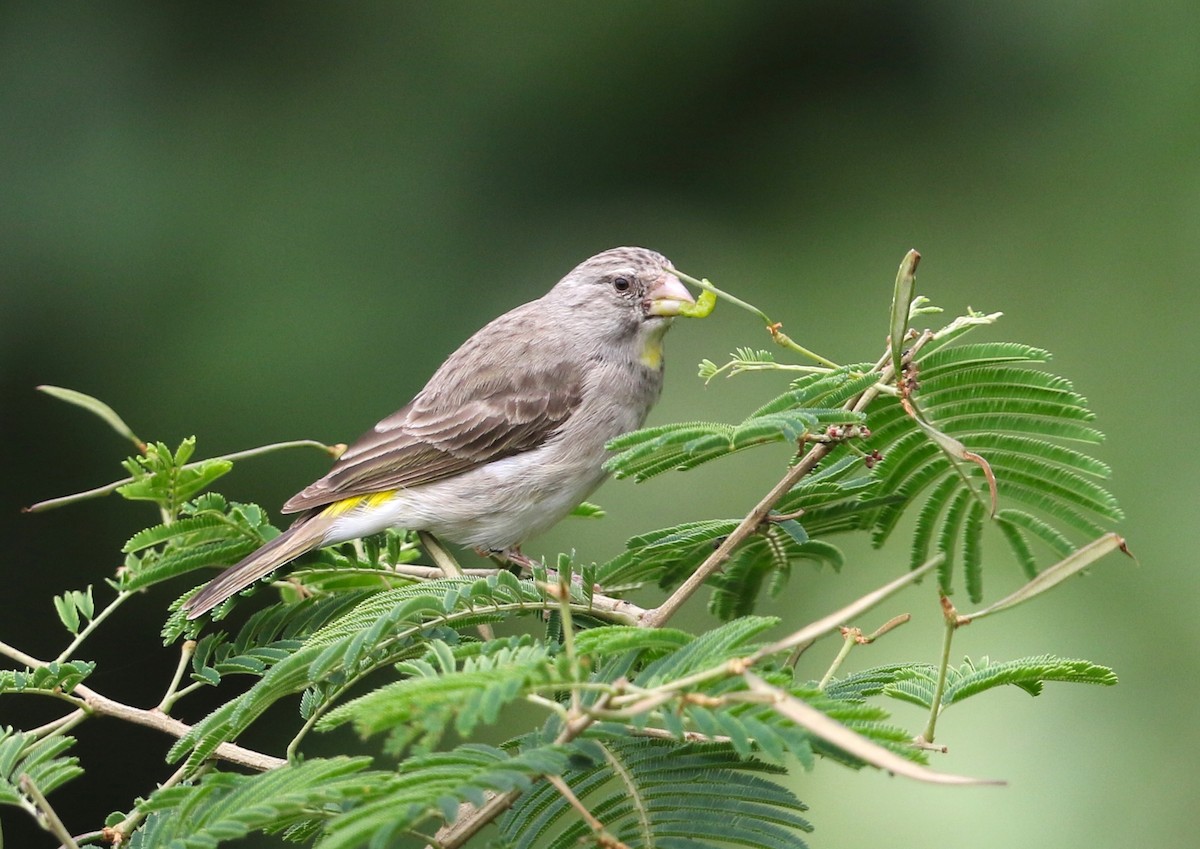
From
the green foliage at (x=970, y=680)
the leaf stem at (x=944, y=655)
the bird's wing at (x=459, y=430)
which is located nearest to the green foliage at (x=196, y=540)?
the bird's wing at (x=459, y=430)

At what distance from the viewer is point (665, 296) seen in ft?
13.9

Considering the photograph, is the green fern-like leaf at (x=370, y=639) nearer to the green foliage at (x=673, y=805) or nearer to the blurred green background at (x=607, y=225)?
the green foliage at (x=673, y=805)

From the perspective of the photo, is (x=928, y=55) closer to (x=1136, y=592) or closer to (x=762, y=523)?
(x=1136, y=592)

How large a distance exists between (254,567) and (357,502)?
956 mm

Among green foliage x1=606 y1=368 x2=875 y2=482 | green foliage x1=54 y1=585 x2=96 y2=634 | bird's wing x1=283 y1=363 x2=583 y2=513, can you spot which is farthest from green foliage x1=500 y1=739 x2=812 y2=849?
bird's wing x1=283 y1=363 x2=583 y2=513

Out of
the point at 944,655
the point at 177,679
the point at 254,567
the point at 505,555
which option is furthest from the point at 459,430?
the point at 944,655

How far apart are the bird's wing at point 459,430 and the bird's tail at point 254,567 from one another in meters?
0.69

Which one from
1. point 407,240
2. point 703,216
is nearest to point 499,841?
point 407,240

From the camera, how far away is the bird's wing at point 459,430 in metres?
3.90

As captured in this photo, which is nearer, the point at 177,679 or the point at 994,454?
the point at 994,454

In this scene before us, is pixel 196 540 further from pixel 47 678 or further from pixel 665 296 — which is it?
pixel 665 296

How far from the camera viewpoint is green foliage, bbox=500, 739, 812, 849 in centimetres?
177

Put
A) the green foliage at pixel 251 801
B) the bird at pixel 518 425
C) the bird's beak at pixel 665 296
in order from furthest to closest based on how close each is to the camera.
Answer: the bird's beak at pixel 665 296 → the bird at pixel 518 425 → the green foliage at pixel 251 801

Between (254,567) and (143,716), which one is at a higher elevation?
(254,567)
